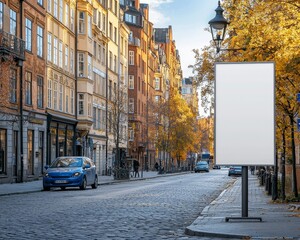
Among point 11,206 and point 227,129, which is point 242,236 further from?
point 11,206

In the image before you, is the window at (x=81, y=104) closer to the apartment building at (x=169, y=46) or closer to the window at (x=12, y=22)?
the window at (x=12, y=22)

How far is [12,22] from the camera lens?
139 ft

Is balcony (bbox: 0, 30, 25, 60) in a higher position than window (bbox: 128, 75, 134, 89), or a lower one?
lower

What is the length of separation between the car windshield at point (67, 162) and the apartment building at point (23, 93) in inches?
164

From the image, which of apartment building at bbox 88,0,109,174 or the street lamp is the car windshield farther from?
apartment building at bbox 88,0,109,174

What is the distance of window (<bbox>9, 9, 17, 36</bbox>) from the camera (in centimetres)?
4184

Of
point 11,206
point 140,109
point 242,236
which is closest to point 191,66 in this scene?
point 11,206

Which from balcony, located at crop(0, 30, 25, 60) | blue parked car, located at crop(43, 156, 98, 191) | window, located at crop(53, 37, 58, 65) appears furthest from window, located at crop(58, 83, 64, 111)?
blue parked car, located at crop(43, 156, 98, 191)

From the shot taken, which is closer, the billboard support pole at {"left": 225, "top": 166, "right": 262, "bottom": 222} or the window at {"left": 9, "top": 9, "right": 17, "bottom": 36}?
the billboard support pole at {"left": 225, "top": 166, "right": 262, "bottom": 222}

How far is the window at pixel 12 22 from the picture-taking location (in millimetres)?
41844

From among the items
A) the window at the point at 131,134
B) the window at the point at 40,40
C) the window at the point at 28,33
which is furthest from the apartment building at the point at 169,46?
the window at the point at 28,33

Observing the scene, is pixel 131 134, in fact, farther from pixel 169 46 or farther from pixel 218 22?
pixel 218 22

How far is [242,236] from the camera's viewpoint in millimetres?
11617

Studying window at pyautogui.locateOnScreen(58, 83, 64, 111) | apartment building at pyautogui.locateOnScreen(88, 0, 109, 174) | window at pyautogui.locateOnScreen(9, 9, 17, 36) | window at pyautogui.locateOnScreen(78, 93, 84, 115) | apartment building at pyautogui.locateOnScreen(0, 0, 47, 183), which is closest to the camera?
apartment building at pyautogui.locateOnScreen(0, 0, 47, 183)
